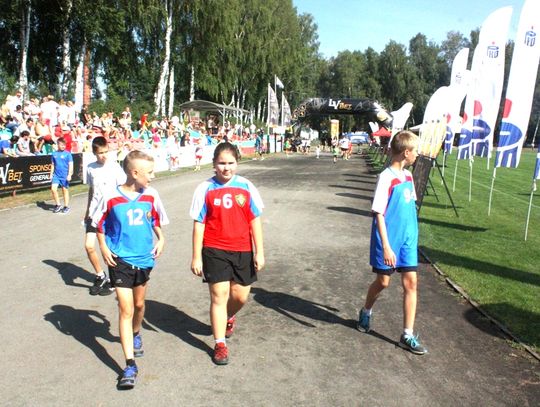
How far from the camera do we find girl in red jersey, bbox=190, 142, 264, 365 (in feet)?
13.1

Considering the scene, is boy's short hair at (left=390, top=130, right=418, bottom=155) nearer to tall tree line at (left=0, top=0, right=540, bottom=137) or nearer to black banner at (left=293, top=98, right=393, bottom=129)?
tall tree line at (left=0, top=0, right=540, bottom=137)

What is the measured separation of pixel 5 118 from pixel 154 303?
51.3ft

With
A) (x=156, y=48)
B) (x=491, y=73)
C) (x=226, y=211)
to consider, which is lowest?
(x=226, y=211)

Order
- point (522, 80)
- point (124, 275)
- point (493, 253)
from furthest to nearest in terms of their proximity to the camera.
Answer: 1. point (522, 80)
2. point (493, 253)
3. point (124, 275)

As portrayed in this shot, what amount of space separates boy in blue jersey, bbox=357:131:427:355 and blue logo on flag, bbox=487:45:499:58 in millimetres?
9275

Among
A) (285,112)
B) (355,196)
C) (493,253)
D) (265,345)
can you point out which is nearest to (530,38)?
(493,253)

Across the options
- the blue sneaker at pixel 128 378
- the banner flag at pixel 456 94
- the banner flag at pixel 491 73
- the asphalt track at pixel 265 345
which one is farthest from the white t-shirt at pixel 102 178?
the banner flag at pixel 456 94

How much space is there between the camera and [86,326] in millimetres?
4914

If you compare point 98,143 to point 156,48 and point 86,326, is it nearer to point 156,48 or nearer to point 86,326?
point 86,326

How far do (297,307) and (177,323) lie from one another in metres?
1.40

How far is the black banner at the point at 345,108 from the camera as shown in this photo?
4281 cm

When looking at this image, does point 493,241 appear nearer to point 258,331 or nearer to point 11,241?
point 258,331

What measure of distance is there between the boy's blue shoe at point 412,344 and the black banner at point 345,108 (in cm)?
3892

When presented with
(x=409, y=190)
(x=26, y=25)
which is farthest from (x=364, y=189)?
(x=26, y=25)
